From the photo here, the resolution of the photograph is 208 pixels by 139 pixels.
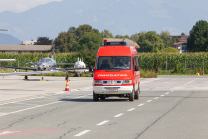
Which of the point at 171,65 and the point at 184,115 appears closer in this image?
the point at 184,115

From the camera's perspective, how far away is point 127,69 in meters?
17.4

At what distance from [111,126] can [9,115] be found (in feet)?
14.6


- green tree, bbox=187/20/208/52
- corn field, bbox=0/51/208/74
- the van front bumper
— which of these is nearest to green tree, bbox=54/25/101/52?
green tree, bbox=187/20/208/52

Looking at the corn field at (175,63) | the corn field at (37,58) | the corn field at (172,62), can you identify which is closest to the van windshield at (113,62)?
the corn field at (37,58)

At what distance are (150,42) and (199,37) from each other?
29054 mm

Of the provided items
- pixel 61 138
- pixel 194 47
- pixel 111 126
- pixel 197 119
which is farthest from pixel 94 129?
pixel 194 47

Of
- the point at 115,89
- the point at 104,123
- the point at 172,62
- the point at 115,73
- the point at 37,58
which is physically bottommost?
the point at 104,123

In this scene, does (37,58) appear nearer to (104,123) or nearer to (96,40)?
(104,123)

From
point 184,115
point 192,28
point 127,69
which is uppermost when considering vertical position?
point 192,28

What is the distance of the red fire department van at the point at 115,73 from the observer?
662 inches

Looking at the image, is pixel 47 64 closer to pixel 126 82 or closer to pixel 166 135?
pixel 126 82

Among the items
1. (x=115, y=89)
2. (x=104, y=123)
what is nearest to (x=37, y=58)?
(x=115, y=89)

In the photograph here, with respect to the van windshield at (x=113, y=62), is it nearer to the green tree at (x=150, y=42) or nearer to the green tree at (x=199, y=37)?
the green tree at (x=199, y=37)

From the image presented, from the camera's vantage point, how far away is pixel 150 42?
14388cm
